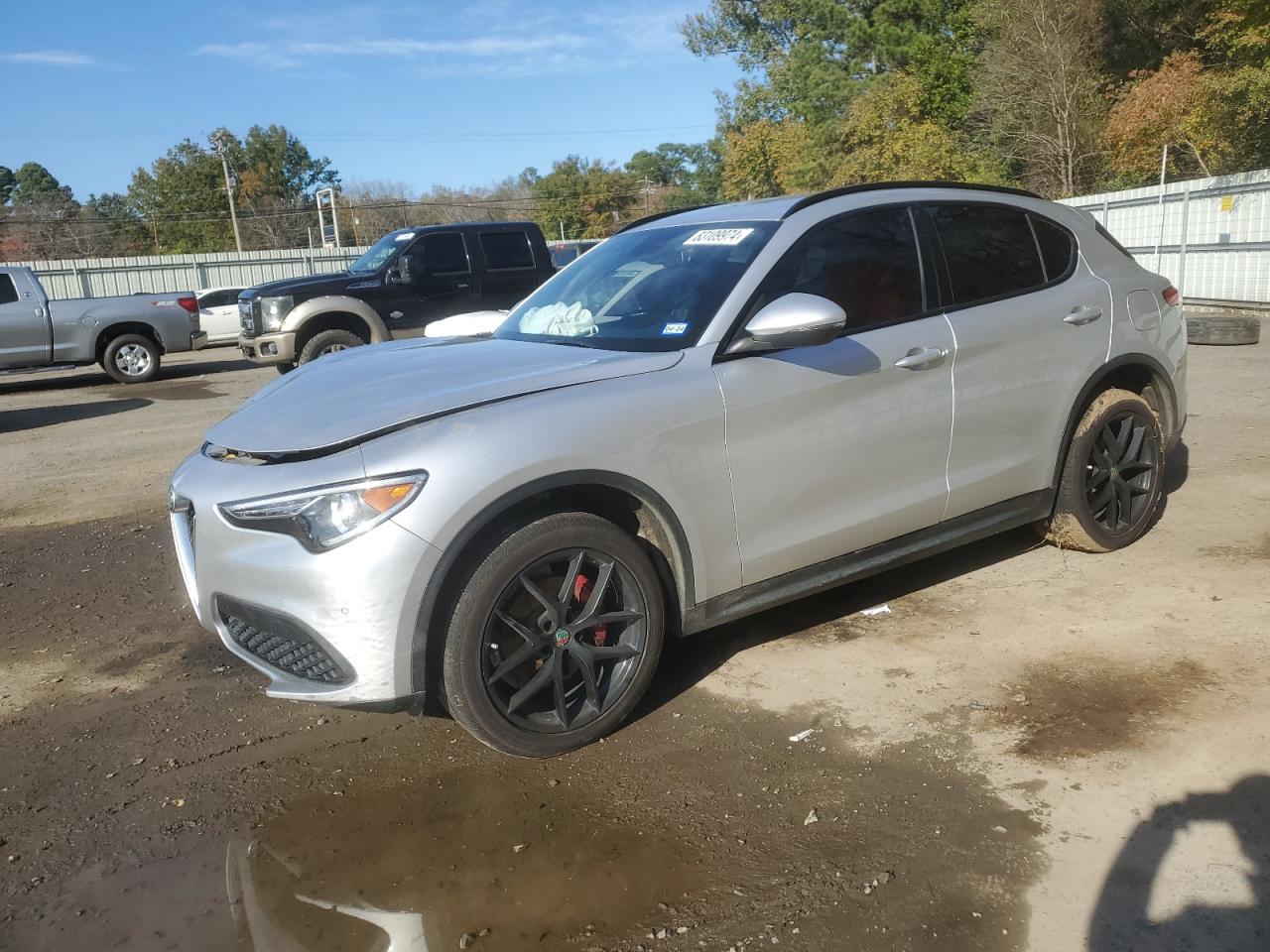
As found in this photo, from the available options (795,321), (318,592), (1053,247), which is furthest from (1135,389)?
(318,592)

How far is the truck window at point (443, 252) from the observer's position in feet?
42.4

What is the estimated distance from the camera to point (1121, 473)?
507 centimetres

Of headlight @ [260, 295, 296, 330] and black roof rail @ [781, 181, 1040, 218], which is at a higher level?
black roof rail @ [781, 181, 1040, 218]

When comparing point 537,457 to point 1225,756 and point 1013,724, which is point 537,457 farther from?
point 1225,756

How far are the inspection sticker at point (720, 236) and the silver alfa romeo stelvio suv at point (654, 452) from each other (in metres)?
0.01

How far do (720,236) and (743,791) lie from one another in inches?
84.6

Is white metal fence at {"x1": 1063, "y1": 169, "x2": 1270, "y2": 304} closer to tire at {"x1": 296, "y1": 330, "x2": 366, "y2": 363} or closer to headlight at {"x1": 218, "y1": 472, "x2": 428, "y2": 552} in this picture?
tire at {"x1": 296, "y1": 330, "x2": 366, "y2": 363}

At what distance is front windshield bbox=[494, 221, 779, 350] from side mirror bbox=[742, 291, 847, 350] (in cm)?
24

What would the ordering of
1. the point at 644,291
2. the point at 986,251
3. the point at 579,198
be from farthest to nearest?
the point at 579,198, the point at 986,251, the point at 644,291

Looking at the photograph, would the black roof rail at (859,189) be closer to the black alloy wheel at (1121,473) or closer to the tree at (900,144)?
the black alloy wheel at (1121,473)

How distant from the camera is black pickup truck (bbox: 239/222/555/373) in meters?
12.3

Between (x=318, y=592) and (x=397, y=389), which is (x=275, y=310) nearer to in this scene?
(x=397, y=389)

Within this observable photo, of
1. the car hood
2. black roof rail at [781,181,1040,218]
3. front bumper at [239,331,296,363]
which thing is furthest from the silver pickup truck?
black roof rail at [781,181,1040,218]

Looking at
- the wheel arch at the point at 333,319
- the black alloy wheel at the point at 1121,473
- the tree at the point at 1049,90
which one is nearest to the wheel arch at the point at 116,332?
the wheel arch at the point at 333,319
